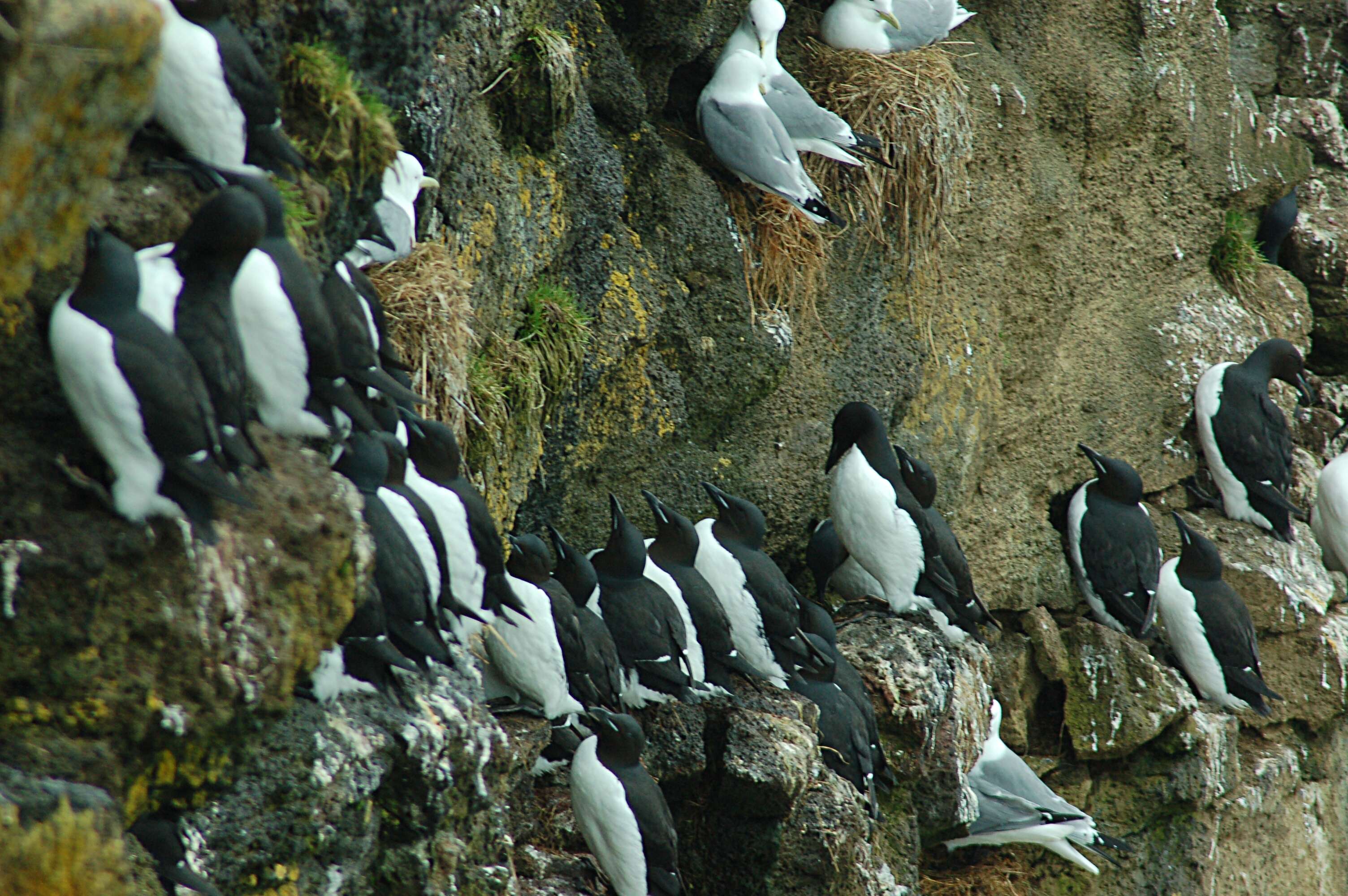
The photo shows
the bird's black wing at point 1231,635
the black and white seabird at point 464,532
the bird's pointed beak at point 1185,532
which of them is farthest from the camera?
the bird's pointed beak at point 1185,532

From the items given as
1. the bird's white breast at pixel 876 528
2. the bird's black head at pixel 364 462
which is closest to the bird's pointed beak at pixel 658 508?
the bird's white breast at pixel 876 528

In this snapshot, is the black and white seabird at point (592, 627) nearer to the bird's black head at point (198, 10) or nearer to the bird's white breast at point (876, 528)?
the bird's white breast at point (876, 528)

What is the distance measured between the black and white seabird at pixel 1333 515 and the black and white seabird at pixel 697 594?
12.1 feet

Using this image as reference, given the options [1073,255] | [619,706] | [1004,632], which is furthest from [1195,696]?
[619,706]

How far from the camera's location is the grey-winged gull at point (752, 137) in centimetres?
490

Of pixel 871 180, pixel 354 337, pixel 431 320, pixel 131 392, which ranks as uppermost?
pixel 131 392

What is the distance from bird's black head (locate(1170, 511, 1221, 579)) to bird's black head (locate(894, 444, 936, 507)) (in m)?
1.41

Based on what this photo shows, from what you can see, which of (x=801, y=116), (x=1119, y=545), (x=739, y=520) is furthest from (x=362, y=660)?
(x=1119, y=545)

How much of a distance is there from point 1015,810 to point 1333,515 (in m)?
2.60

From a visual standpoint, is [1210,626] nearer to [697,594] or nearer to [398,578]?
[697,594]

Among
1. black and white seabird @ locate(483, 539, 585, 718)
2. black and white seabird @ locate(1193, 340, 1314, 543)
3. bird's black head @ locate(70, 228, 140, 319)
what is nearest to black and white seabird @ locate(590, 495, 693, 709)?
black and white seabird @ locate(483, 539, 585, 718)

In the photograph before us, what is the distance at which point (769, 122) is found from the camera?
4.90m

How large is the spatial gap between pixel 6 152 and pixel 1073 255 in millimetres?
5382

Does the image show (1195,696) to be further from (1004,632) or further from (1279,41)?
(1279,41)
